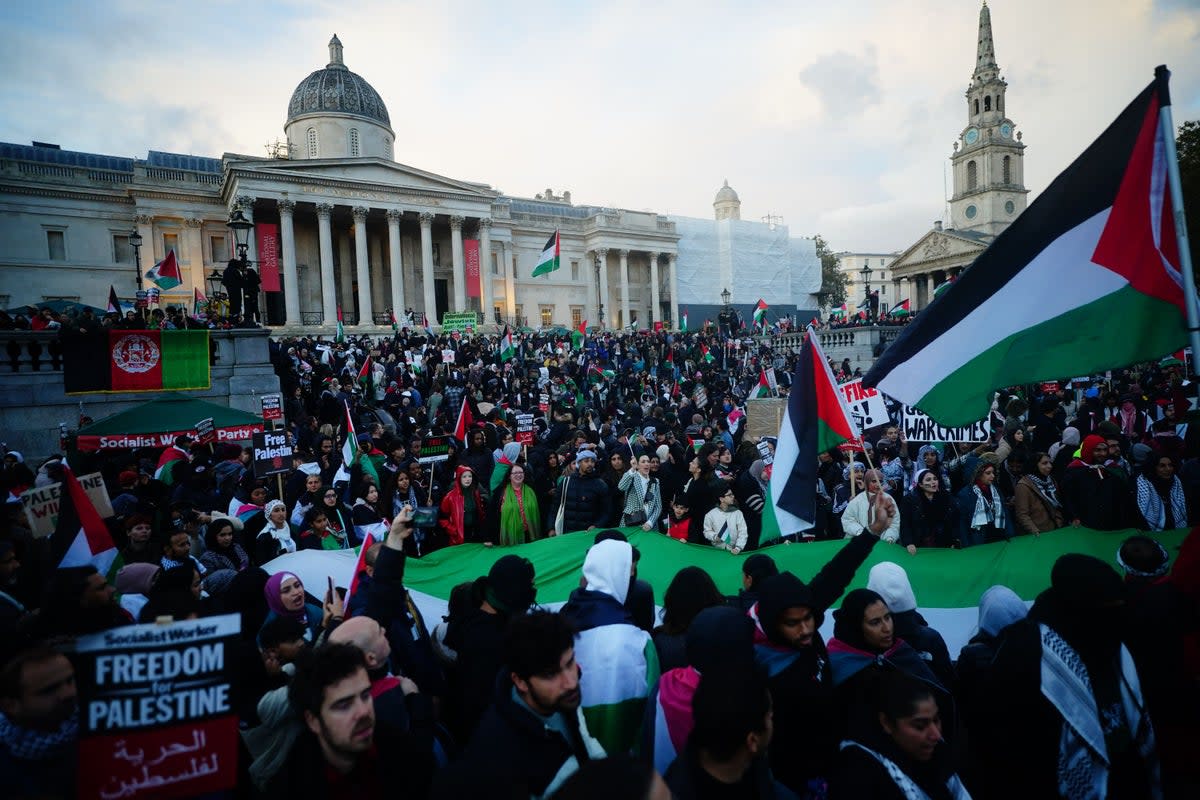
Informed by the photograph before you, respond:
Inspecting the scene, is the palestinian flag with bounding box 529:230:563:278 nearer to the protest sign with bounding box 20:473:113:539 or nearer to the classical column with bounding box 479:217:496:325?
the classical column with bounding box 479:217:496:325

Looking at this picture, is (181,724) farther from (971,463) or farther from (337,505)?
(971,463)

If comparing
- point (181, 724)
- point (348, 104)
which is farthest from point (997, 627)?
point (348, 104)

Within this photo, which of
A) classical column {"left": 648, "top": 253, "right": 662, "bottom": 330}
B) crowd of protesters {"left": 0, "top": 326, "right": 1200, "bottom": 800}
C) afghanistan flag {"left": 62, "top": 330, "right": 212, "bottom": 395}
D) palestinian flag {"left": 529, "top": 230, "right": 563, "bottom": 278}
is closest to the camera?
crowd of protesters {"left": 0, "top": 326, "right": 1200, "bottom": 800}

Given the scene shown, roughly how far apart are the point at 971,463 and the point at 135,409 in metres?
11.1

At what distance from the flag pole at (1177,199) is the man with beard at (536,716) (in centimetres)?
299

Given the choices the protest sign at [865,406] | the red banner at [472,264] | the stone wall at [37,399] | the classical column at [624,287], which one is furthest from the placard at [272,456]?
the classical column at [624,287]

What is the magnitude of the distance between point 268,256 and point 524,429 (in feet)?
101

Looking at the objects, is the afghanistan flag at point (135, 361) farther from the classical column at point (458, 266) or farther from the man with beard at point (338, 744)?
the classical column at point (458, 266)

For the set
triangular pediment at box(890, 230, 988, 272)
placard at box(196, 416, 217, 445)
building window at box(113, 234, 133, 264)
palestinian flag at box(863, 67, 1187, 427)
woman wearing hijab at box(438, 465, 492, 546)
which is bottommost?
woman wearing hijab at box(438, 465, 492, 546)

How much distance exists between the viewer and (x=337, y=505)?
24.0 feet

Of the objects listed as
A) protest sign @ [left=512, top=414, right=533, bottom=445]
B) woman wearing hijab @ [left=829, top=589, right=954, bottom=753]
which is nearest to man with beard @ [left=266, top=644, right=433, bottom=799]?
woman wearing hijab @ [left=829, top=589, right=954, bottom=753]

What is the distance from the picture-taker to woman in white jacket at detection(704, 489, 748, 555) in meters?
6.21

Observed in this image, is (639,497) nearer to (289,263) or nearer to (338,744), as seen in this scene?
(338,744)

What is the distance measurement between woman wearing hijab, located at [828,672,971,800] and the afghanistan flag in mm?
11874
